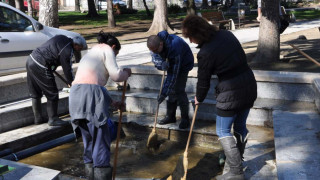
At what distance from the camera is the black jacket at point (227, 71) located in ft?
12.4

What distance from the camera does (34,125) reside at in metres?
6.39

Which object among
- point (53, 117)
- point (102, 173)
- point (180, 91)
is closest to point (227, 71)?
point (102, 173)

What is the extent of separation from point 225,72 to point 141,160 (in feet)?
7.47

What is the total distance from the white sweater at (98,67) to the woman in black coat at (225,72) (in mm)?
734

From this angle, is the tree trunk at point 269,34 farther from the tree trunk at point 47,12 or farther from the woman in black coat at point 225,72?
the tree trunk at point 47,12

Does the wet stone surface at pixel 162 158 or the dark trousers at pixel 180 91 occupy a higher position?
the dark trousers at pixel 180 91

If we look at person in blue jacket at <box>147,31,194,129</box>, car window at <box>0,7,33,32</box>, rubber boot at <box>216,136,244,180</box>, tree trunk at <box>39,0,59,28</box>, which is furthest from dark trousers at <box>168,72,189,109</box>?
tree trunk at <box>39,0,59,28</box>

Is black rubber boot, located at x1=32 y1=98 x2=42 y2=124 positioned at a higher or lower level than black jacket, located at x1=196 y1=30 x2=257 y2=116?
lower

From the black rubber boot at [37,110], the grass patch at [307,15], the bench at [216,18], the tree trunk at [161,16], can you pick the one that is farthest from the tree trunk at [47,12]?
the grass patch at [307,15]

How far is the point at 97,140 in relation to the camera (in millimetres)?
3928

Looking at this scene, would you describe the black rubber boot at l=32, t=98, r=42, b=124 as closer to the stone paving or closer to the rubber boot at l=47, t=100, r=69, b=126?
the rubber boot at l=47, t=100, r=69, b=126

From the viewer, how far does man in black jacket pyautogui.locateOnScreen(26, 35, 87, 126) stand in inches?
213

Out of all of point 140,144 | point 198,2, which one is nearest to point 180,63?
point 140,144

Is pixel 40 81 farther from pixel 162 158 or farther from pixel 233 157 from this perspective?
pixel 233 157
